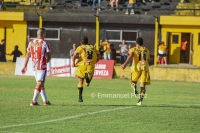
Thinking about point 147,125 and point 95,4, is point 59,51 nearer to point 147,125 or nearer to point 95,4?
point 95,4

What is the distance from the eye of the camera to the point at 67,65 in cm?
3628

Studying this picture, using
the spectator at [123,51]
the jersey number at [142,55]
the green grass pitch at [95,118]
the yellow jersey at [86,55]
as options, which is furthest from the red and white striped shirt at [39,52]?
the spectator at [123,51]

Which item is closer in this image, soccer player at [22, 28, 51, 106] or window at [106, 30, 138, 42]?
soccer player at [22, 28, 51, 106]

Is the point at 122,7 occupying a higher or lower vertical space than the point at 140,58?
higher

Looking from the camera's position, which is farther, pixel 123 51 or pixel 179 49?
pixel 179 49

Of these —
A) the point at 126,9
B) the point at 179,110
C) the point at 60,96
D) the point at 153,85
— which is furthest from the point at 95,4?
the point at 179,110

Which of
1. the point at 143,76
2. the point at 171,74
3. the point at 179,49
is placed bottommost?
the point at 171,74

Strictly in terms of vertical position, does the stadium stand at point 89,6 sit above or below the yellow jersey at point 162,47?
above

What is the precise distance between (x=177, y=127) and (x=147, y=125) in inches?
23.7

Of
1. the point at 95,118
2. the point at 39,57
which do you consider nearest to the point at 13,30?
the point at 39,57

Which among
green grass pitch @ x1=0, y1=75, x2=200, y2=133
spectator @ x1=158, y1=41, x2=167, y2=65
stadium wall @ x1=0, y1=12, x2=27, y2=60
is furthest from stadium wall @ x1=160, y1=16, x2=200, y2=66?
green grass pitch @ x1=0, y1=75, x2=200, y2=133

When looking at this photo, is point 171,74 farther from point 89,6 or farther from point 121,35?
point 89,6

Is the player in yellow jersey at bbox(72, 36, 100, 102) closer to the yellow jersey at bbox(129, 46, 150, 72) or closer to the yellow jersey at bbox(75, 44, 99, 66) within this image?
the yellow jersey at bbox(75, 44, 99, 66)

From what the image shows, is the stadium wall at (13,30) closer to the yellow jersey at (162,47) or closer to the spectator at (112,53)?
the spectator at (112,53)
